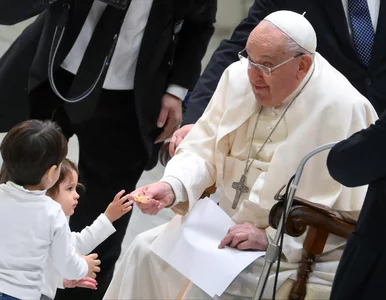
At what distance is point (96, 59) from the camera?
3.86m

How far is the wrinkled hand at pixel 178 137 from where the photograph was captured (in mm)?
3742

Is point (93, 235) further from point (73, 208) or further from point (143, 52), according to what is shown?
point (143, 52)

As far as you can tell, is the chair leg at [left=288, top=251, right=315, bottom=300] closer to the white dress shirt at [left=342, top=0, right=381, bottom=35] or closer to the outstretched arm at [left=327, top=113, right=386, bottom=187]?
the outstretched arm at [left=327, top=113, right=386, bottom=187]

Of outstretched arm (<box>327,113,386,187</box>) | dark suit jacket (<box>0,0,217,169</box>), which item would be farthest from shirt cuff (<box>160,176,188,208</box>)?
outstretched arm (<box>327,113,386,187</box>)

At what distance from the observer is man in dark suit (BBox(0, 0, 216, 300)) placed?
383 centimetres

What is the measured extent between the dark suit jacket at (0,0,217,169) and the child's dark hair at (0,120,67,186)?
79 cm

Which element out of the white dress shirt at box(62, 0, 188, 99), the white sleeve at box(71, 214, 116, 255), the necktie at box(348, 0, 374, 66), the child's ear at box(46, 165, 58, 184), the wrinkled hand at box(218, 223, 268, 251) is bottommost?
the white sleeve at box(71, 214, 116, 255)

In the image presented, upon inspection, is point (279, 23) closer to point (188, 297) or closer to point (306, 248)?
point (306, 248)

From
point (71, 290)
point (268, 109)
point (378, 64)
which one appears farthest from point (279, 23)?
point (71, 290)

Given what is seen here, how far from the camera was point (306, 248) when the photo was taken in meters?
3.29

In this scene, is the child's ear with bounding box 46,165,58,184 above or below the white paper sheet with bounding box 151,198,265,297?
above

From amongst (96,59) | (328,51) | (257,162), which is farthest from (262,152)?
(96,59)

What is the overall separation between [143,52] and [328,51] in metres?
0.72

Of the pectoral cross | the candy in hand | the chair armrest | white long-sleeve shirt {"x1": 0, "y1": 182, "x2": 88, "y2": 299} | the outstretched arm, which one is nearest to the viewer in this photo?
the outstretched arm
